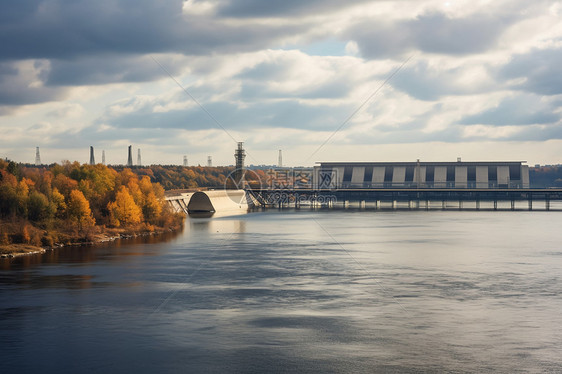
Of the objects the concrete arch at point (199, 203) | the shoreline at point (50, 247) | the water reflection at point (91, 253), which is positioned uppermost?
the concrete arch at point (199, 203)

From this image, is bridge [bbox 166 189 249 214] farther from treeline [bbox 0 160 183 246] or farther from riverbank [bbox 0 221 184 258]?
riverbank [bbox 0 221 184 258]

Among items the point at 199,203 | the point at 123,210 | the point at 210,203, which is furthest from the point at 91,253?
the point at 210,203

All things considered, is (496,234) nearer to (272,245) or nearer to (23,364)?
(272,245)

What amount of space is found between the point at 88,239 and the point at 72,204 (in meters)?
7.18

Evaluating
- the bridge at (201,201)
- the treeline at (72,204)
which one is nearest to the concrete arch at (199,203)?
the bridge at (201,201)

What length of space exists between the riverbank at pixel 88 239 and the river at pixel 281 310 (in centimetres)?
368

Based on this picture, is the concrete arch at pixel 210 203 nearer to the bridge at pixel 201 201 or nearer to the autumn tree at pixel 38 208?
the bridge at pixel 201 201

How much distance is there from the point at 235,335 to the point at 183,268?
26408 mm

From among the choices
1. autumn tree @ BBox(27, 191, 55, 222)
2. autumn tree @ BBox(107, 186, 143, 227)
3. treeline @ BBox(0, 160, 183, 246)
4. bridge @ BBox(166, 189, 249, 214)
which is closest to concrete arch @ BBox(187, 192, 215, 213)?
bridge @ BBox(166, 189, 249, 214)

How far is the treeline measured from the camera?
82.2 meters

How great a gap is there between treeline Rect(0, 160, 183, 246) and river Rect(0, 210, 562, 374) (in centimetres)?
870

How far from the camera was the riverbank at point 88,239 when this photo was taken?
7154cm

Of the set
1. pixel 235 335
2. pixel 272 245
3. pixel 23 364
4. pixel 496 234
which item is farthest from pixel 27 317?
pixel 496 234

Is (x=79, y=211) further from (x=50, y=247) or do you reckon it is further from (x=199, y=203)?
(x=199, y=203)
